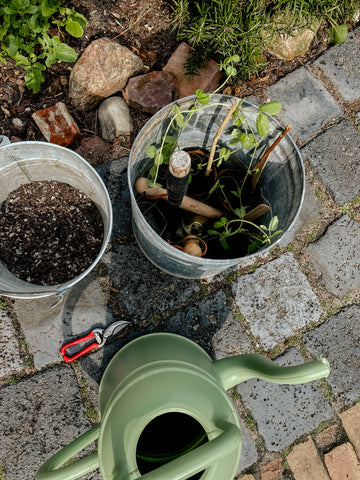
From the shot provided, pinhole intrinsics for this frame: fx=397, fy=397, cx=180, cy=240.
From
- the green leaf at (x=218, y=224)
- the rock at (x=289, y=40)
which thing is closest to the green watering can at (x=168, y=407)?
the green leaf at (x=218, y=224)

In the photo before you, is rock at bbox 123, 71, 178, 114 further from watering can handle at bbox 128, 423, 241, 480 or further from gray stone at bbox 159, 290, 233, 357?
watering can handle at bbox 128, 423, 241, 480

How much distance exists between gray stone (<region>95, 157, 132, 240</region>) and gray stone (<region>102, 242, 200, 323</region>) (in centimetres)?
9

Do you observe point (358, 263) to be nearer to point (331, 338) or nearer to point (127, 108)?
point (331, 338)

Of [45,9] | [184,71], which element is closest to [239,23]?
[184,71]

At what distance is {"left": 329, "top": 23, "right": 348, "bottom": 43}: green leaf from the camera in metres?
2.04

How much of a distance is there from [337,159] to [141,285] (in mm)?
1167

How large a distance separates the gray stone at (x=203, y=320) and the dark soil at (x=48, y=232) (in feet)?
1.51

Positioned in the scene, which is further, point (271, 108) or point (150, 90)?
point (150, 90)

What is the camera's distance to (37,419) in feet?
5.40

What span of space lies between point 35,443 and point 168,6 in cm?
205

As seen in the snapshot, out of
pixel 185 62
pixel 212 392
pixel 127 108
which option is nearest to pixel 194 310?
pixel 212 392

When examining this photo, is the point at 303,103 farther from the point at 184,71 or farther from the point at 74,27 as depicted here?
the point at 74,27

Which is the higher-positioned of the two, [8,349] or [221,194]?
[221,194]

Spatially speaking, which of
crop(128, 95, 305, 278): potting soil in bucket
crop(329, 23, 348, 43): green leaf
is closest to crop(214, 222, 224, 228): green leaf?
crop(128, 95, 305, 278): potting soil in bucket
